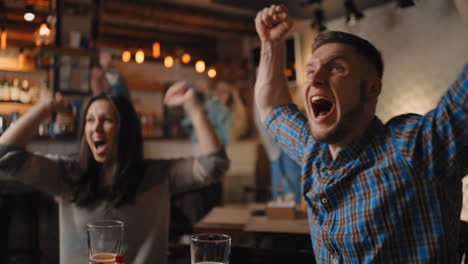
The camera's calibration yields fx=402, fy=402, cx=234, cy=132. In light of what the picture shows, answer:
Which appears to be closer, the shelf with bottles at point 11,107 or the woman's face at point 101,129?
the woman's face at point 101,129

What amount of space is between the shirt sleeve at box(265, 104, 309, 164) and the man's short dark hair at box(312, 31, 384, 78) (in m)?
0.23

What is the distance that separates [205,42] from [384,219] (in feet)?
18.4

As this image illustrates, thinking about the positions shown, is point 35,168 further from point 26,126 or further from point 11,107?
point 11,107

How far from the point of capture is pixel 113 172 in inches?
54.6

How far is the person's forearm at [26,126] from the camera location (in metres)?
1.25

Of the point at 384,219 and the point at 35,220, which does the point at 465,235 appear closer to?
the point at 384,219

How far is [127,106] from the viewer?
1.41 m

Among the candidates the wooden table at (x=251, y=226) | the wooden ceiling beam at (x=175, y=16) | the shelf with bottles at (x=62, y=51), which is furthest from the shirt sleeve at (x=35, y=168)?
the wooden ceiling beam at (x=175, y=16)

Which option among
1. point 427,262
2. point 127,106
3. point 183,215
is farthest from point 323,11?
point 183,215

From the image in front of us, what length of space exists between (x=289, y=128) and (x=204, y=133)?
0.33 m

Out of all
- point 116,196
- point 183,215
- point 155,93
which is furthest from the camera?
point 155,93

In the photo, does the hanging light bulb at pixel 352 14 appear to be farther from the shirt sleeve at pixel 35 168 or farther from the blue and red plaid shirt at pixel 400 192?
the shirt sleeve at pixel 35 168

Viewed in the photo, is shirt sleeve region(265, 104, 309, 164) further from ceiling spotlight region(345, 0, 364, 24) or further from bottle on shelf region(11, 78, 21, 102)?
bottle on shelf region(11, 78, 21, 102)

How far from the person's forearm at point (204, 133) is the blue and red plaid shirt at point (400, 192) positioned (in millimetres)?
466
